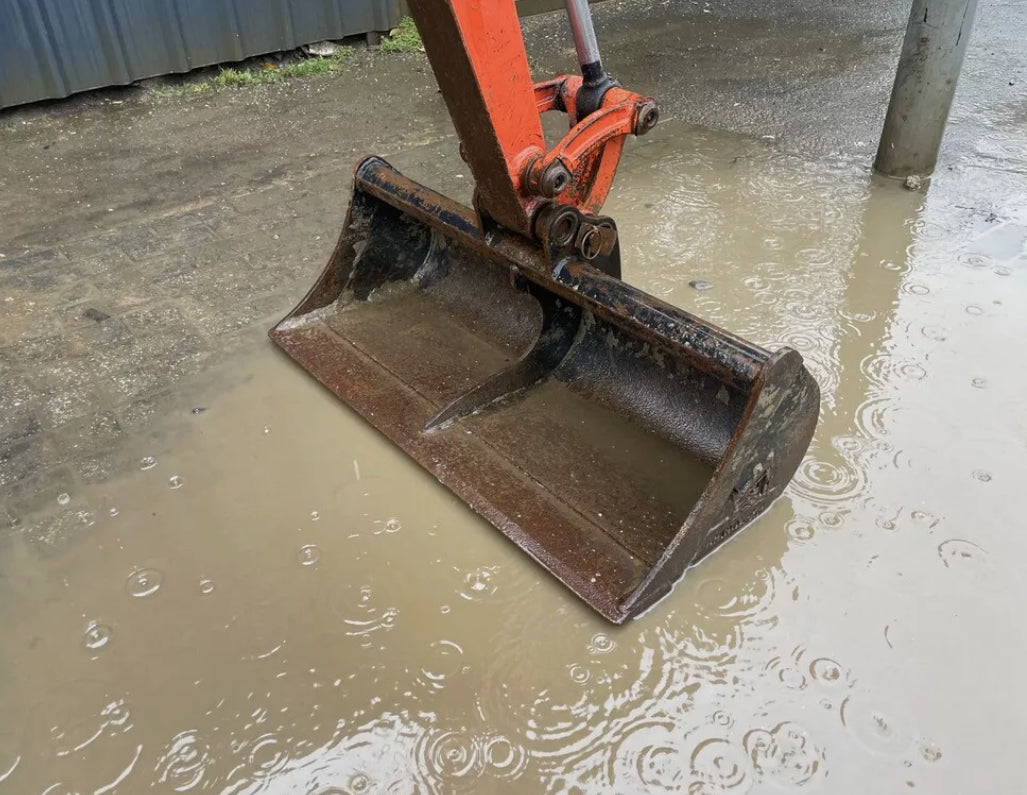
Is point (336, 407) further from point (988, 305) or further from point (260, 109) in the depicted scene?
point (260, 109)

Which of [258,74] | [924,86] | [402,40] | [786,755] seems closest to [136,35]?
[258,74]

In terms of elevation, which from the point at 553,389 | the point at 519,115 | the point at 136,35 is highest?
the point at 519,115

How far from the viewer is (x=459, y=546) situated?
2.11 m

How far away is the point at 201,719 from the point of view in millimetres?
1750

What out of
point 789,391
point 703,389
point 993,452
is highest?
point 789,391

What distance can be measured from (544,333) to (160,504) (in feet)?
3.80

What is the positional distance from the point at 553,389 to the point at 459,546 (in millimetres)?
587

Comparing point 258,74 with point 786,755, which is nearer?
point 786,755

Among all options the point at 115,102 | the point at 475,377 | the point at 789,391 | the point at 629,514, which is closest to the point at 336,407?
the point at 475,377

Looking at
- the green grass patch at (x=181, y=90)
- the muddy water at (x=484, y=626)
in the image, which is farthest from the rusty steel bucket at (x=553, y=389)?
the green grass patch at (x=181, y=90)

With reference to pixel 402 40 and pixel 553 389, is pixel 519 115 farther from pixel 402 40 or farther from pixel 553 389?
pixel 402 40

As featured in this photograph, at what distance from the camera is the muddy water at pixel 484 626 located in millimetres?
1670

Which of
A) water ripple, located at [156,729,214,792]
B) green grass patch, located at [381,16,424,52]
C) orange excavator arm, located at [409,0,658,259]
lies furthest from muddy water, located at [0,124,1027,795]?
green grass patch, located at [381,16,424,52]

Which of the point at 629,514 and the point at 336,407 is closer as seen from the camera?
the point at 629,514
